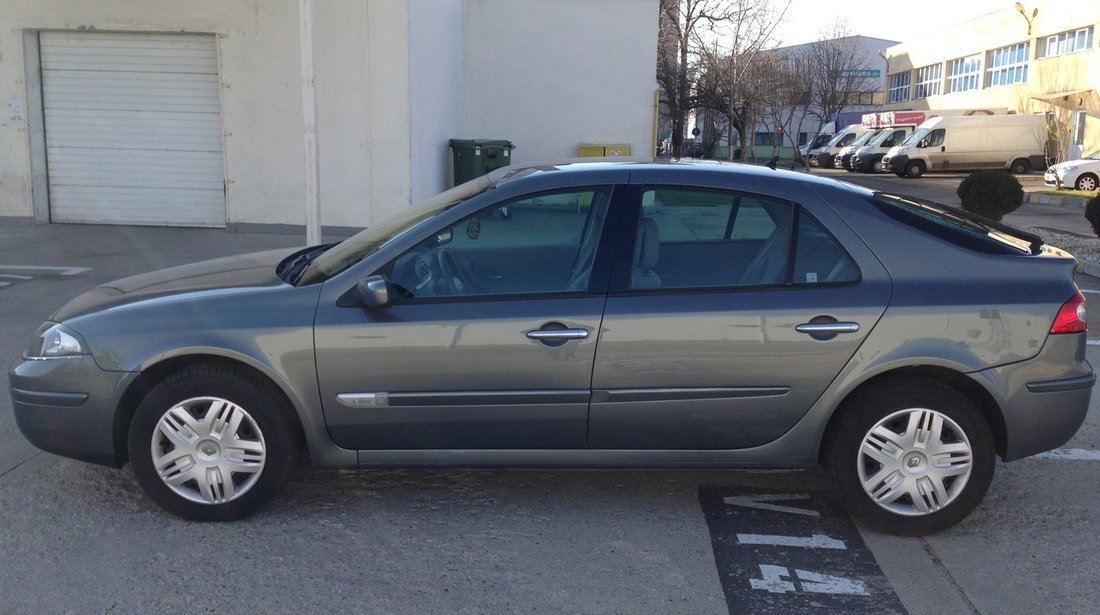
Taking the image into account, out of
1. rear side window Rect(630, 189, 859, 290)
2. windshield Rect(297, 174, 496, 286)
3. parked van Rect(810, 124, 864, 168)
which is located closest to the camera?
rear side window Rect(630, 189, 859, 290)

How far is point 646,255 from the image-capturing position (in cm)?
420

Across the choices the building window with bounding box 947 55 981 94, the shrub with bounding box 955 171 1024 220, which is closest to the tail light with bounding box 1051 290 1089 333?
the shrub with bounding box 955 171 1024 220

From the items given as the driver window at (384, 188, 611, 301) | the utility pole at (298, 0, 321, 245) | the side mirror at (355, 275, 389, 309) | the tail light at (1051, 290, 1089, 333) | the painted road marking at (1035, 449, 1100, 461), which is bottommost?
the painted road marking at (1035, 449, 1100, 461)

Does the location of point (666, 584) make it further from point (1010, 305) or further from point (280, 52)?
point (280, 52)

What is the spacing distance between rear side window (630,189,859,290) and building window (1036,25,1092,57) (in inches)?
1500

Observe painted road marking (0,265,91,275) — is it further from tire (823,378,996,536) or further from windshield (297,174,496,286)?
tire (823,378,996,536)

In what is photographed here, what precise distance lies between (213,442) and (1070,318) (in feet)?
12.2

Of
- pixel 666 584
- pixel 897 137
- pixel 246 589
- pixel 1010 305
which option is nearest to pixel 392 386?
pixel 246 589

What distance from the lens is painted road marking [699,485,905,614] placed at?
3623 millimetres

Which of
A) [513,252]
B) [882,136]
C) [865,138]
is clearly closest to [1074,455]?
[513,252]

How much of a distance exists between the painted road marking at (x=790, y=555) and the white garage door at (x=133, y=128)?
10.7 metres

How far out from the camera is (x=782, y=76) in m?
43.5

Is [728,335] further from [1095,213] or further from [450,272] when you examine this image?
[1095,213]

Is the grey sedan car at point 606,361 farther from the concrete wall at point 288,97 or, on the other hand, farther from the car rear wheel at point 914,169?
the car rear wheel at point 914,169
